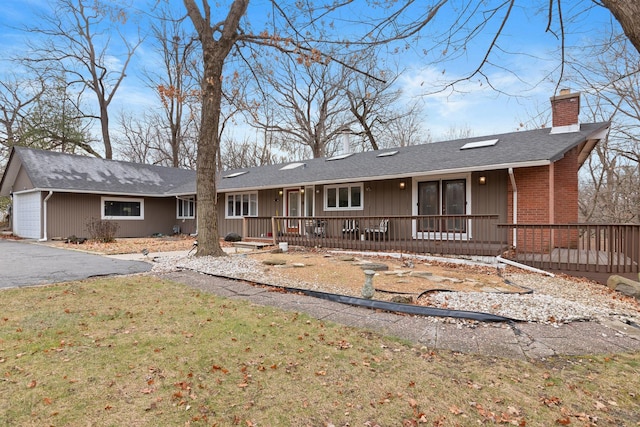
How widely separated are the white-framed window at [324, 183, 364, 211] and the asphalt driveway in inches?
290

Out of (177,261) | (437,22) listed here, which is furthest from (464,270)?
(177,261)

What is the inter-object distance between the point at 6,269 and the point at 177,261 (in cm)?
334

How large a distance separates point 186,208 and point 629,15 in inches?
767

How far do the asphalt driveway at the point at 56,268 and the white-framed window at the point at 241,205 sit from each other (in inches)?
310

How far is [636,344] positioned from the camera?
138 inches

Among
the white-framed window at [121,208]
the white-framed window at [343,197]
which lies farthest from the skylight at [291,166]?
the white-framed window at [121,208]

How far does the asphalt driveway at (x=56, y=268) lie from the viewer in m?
6.21

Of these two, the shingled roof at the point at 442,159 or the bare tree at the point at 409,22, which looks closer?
the bare tree at the point at 409,22

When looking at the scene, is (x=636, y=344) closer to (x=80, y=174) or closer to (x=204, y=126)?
(x=204, y=126)

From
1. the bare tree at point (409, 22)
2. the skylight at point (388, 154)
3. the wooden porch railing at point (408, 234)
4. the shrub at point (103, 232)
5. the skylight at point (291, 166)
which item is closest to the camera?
the bare tree at point (409, 22)

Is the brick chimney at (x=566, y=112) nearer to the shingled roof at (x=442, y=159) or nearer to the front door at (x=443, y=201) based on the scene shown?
the shingled roof at (x=442, y=159)

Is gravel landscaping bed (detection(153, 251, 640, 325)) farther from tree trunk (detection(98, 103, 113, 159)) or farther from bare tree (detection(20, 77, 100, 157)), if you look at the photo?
tree trunk (detection(98, 103, 113, 159))

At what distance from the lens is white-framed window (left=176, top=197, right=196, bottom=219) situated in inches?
733

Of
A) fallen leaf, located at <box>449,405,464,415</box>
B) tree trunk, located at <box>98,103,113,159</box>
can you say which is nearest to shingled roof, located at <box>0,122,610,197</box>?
tree trunk, located at <box>98,103,113,159</box>
